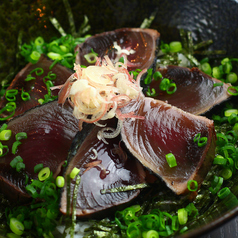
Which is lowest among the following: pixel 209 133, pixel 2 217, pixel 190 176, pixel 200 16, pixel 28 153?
pixel 2 217

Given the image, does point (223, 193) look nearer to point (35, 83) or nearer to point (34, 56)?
point (35, 83)

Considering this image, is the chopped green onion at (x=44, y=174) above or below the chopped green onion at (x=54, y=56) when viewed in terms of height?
below

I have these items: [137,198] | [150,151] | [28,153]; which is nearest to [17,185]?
[28,153]

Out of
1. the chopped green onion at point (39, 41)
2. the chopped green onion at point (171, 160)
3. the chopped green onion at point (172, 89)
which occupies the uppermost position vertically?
the chopped green onion at point (39, 41)

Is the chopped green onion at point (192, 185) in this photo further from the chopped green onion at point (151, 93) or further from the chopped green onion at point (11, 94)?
the chopped green onion at point (11, 94)

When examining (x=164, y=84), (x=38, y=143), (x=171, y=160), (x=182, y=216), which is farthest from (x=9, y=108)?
(x=182, y=216)

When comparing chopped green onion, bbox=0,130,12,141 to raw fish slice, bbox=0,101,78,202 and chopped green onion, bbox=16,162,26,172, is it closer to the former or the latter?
raw fish slice, bbox=0,101,78,202

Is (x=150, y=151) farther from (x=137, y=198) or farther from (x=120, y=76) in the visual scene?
(x=120, y=76)

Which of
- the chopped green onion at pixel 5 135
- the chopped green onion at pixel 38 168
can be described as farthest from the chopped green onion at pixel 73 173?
the chopped green onion at pixel 5 135
